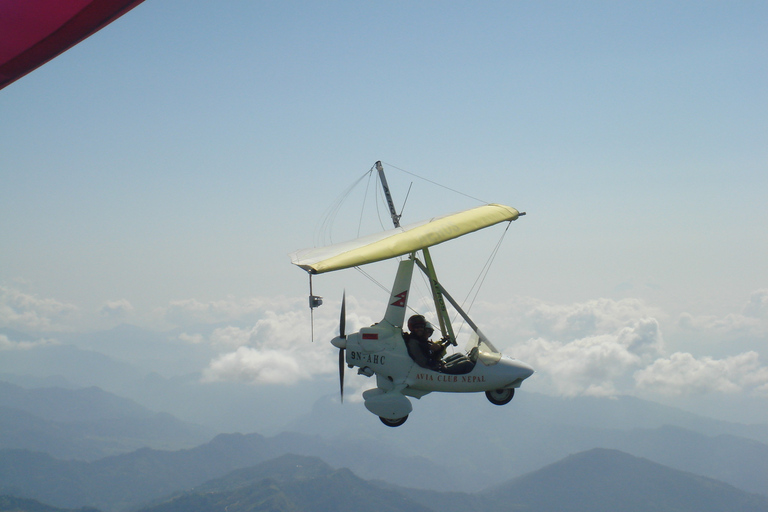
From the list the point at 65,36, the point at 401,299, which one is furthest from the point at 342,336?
the point at 65,36

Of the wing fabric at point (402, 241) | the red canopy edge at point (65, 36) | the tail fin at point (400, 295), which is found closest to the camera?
the red canopy edge at point (65, 36)

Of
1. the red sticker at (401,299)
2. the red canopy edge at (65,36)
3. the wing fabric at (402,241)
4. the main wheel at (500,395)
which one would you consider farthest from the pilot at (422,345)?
the red canopy edge at (65,36)

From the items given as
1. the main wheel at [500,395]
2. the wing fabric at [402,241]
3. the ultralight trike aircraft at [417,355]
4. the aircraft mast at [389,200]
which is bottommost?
the main wheel at [500,395]

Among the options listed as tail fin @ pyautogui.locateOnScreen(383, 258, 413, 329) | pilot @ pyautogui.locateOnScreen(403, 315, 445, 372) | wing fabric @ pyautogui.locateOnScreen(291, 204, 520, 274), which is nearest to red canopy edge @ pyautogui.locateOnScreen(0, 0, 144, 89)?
wing fabric @ pyautogui.locateOnScreen(291, 204, 520, 274)

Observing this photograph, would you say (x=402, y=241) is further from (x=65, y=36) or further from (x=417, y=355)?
(x=65, y=36)

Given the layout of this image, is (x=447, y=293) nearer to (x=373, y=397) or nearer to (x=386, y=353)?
(x=386, y=353)

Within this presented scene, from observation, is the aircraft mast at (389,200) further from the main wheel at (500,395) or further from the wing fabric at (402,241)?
the main wheel at (500,395)

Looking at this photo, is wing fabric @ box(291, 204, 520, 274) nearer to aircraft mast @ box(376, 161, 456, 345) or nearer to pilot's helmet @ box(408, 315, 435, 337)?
aircraft mast @ box(376, 161, 456, 345)
